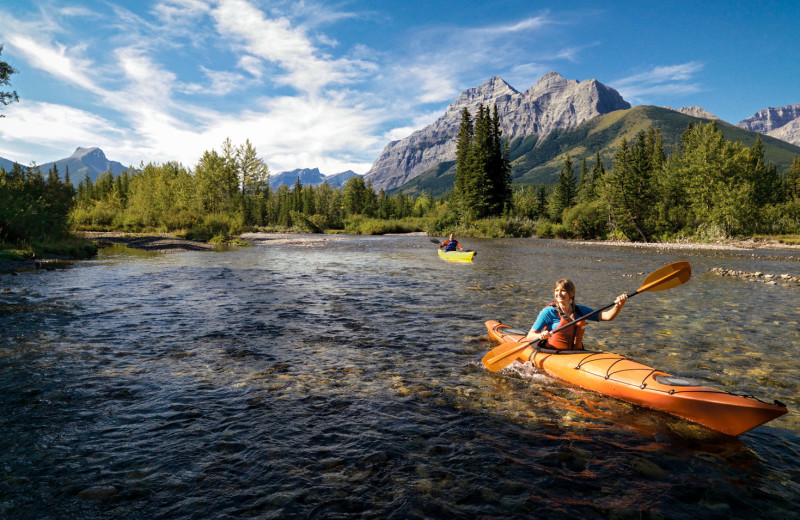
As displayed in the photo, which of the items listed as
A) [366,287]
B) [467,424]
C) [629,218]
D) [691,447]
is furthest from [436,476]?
[629,218]

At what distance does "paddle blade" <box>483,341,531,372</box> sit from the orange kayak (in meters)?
0.30

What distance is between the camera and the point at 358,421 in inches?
226

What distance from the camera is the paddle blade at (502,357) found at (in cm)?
757

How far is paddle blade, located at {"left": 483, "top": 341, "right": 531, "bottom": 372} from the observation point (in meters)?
7.57

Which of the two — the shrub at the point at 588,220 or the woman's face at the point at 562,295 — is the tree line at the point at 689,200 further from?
the woman's face at the point at 562,295

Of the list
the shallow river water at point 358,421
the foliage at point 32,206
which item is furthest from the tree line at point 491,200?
the shallow river water at point 358,421

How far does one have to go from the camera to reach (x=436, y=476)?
14.9ft

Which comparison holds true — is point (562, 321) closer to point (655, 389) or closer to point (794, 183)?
point (655, 389)

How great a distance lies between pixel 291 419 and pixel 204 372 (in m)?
2.72

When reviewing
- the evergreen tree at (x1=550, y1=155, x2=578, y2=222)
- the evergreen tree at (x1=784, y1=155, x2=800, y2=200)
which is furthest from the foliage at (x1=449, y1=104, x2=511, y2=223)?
the evergreen tree at (x1=784, y1=155, x2=800, y2=200)

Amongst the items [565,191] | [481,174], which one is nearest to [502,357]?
[481,174]

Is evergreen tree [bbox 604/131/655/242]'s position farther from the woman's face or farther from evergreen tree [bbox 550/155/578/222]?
the woman's face

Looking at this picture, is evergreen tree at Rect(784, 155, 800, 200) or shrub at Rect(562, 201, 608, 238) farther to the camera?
evergreen tree at Rect(784, 155, 800, 200)

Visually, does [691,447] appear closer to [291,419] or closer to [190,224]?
[291,419]
